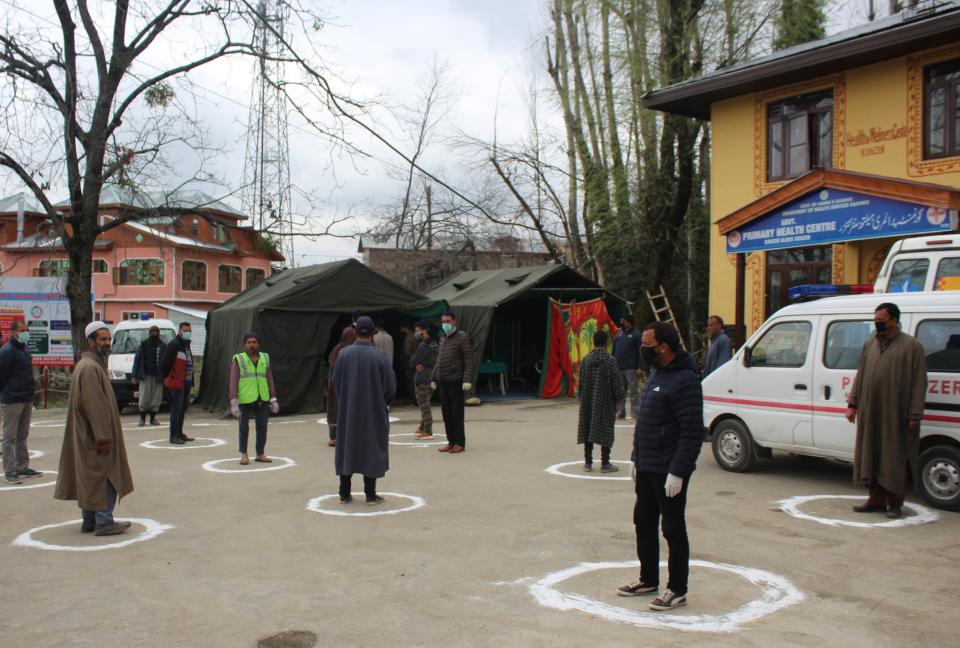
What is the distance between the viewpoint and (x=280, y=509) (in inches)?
318

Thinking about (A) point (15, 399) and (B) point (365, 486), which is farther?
(A) point (15, 399)

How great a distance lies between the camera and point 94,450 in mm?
7027

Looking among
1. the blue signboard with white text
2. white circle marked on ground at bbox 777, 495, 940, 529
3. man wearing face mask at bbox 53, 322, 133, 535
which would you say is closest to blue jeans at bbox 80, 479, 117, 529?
man wearing face mask at bbox 53, 322, 133, 535

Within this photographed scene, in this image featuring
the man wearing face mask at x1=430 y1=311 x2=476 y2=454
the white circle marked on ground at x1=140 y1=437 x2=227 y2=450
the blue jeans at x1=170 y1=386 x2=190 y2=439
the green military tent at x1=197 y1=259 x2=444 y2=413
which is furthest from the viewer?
the green military tent at x1=197 y1=259 x2=444 y2=413

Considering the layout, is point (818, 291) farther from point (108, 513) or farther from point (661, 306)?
point (661, 306)

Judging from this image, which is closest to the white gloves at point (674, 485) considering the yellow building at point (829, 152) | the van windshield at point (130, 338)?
the yellow building at point (829, 152)

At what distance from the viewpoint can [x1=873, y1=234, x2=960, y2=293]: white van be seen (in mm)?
9234

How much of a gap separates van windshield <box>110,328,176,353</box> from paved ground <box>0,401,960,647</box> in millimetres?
10285

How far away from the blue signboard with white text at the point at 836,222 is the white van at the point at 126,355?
1160cm

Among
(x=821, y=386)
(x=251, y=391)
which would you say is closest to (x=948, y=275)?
(x=821, y=386)

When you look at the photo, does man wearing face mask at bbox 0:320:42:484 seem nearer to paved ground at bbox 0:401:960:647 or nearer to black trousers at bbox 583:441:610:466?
paved ground at bbox 0:401:960:647

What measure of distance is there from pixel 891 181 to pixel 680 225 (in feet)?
39.0

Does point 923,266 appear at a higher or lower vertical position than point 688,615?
higher

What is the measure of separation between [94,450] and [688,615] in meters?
4.95
